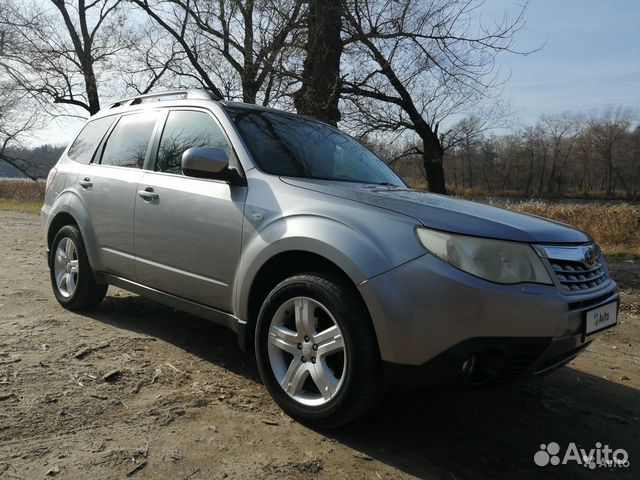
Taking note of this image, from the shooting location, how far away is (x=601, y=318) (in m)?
2.64

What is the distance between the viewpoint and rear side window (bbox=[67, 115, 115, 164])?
4.70 metres

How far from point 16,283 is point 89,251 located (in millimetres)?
2079

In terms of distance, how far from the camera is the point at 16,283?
5.80 metres

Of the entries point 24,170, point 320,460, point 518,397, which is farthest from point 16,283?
point 24,170

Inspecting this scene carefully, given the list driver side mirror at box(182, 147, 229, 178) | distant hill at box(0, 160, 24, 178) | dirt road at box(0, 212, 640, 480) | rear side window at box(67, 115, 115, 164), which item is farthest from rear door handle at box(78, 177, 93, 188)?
distant hill at box(0, 160, 24, 178)

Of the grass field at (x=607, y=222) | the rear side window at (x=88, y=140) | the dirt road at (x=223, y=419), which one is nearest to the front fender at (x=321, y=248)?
the dirt road at (x=223, y=419)

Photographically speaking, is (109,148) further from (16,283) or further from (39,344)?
(16,283)

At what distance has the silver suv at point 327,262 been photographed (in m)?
2.34

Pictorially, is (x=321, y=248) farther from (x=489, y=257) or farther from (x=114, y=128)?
(x=114, y=128)

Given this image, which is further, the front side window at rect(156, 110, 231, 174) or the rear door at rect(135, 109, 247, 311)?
the front side window at rect(156, 110, 231, 174)

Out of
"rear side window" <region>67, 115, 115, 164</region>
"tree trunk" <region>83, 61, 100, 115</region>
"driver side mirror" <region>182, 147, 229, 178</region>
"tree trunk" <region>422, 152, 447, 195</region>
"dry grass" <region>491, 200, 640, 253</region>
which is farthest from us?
"tree trunk" <region>83, 61, 100, 115</region>

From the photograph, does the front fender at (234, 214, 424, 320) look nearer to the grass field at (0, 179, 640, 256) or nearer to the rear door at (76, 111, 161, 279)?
the rear door at (76, 111, 161, 279)

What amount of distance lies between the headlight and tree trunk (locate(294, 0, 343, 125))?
8035 mm

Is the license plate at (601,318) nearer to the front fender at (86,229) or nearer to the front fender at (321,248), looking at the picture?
the front fender at (321,248)
